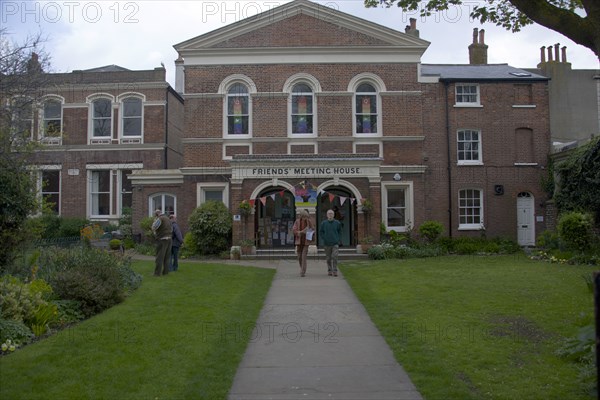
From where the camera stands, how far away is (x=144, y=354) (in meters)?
6.73

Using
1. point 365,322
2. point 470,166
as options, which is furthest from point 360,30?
Result: point 365,322

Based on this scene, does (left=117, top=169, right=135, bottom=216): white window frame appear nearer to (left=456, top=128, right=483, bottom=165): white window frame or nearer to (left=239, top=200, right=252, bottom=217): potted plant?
(left=239, top=200, right=252, bottom=217): potted plant

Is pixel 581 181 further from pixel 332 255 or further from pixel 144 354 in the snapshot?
pixel 144 354

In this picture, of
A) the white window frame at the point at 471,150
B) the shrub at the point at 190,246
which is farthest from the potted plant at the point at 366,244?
the white window frame at the point at 471,150

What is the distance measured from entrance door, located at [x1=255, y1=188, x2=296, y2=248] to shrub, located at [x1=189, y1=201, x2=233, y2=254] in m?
1.89

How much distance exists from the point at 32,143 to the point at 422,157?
15.6 m

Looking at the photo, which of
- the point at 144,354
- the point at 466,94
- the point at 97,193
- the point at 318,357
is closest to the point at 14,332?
the point at 144,354

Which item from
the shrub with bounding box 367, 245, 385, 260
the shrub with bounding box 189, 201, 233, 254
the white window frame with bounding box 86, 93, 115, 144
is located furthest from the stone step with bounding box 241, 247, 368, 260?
the white window frame with bounding box 86, 93, 115, 144

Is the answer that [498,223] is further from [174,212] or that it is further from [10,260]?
[10,260]

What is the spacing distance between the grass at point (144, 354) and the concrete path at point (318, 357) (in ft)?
0.92

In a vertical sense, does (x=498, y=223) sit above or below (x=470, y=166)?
below

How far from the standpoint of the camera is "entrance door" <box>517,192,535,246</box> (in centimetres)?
2467

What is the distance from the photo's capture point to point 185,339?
7.50 m

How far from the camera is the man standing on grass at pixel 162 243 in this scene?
1392 centimetres
